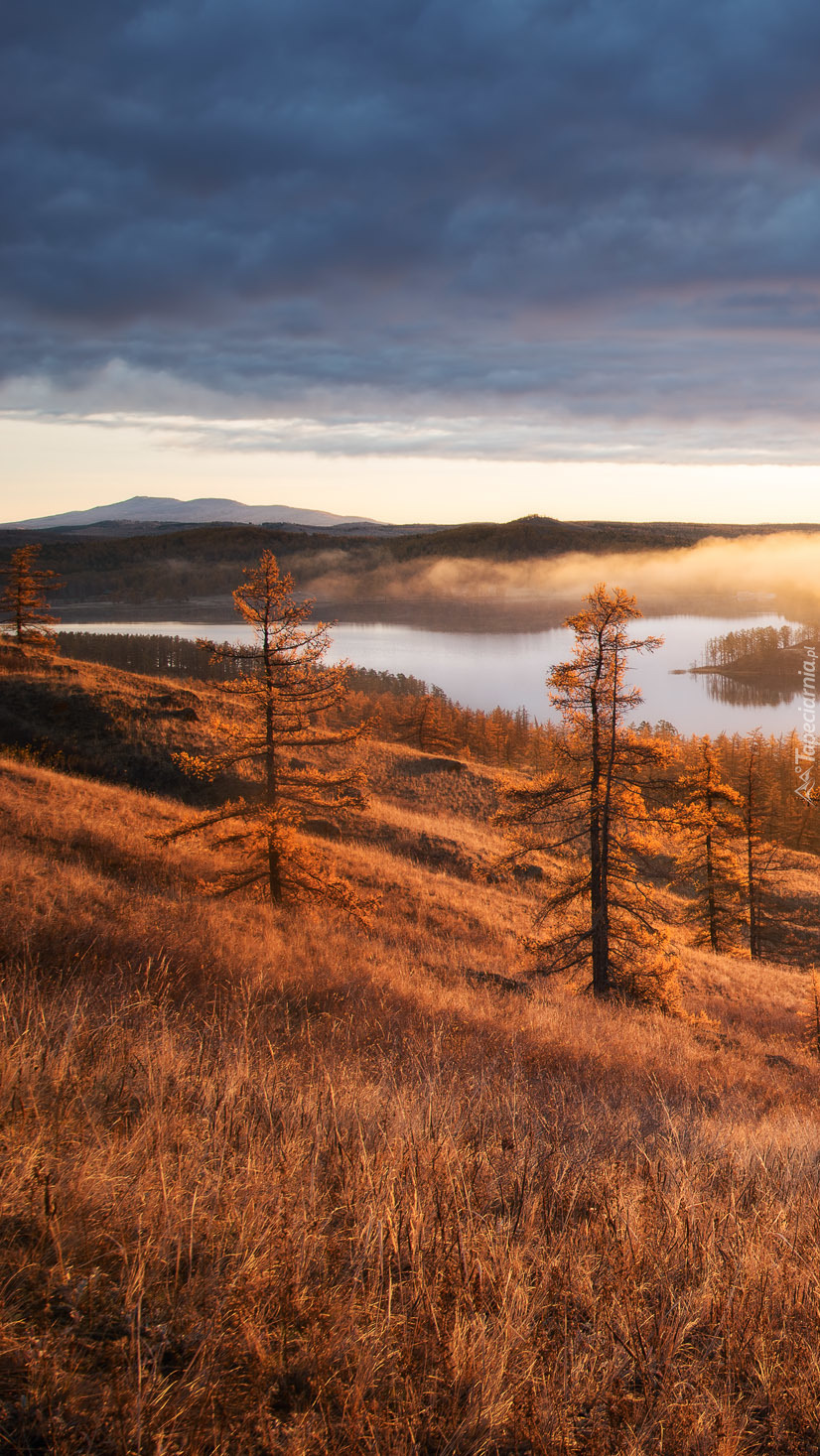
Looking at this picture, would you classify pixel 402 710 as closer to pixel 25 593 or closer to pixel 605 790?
pixel 25 593

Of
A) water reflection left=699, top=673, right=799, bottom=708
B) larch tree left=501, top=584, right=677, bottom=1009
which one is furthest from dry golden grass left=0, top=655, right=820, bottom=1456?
water reflection left=699, top=673, right=799, bottom=708

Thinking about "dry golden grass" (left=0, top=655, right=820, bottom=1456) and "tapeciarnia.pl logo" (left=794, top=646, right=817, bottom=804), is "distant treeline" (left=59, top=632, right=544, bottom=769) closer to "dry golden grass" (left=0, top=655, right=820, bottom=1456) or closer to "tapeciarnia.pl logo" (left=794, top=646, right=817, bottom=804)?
"dry golden grass" (left=0, top=655, right=820, bottom=1456)

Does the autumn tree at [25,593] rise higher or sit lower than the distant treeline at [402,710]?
higher

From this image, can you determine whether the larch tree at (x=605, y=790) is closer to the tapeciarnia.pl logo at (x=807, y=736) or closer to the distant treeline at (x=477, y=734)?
the distant treeline at (x=477, y=734)

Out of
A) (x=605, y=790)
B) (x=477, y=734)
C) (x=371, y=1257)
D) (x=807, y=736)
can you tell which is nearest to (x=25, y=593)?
(x=605, y=790)

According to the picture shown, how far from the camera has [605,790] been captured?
14539 millimetres

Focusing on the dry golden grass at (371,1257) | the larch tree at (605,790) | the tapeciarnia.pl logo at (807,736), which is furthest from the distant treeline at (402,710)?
the tapeciarnia.pl logo at (807,736)

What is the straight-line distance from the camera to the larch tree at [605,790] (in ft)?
45.2

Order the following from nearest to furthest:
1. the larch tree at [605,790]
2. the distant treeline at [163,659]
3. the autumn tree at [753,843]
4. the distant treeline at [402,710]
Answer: the larch tree at [605,790]
the autumn tree at [753,843]
the distant treeline at [402,710]
the distant treeline at [163,659]

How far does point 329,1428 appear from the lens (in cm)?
194

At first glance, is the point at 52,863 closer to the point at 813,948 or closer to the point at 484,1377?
the point at 484,1377

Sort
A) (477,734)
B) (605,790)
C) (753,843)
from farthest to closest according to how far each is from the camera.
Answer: (477,734), (753,843), (605,790)

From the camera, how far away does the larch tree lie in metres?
13.8

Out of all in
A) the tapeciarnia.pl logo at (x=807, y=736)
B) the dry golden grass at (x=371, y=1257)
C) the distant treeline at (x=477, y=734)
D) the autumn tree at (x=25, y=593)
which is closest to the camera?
the dry golden grass at (x=371, y=1257)
